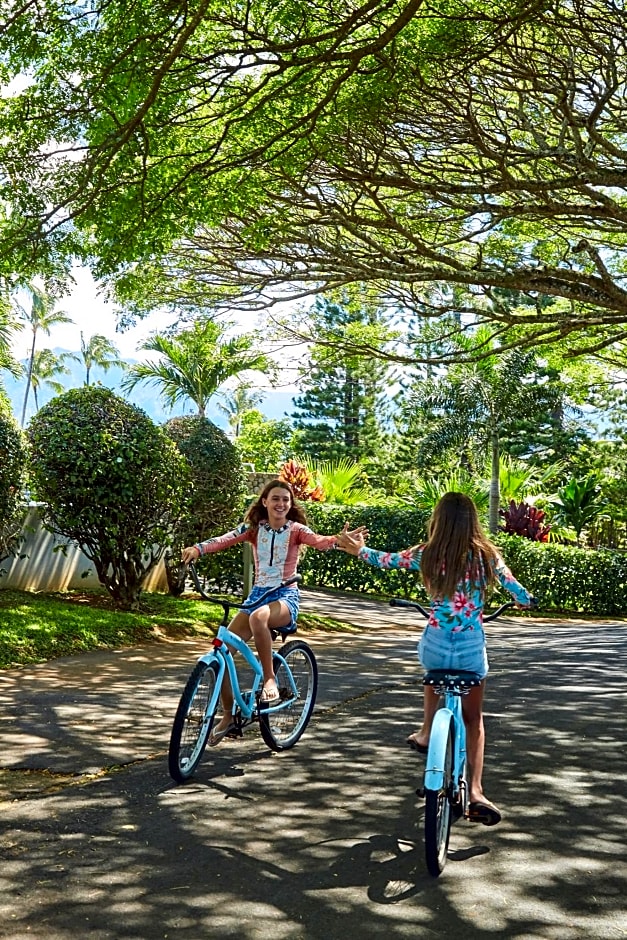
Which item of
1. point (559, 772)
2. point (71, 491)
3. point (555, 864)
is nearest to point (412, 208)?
point (71, 491)

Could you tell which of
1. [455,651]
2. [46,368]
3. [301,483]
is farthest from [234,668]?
[46,368]

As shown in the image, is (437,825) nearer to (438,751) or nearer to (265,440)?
(438,751)

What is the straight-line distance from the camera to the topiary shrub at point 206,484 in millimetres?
15865

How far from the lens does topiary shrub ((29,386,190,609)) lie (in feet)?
43.1

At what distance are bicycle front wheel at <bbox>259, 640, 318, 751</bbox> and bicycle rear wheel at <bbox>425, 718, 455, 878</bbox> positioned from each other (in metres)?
2.16

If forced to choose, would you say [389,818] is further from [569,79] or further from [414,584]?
[414,584]

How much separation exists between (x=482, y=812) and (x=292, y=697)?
213 centimetres

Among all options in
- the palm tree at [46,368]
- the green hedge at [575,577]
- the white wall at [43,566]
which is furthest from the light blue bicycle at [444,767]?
the palm tree at [46,368]

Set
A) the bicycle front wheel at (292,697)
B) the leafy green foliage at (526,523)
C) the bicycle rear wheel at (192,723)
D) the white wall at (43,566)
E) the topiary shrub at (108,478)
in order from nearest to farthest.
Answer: the bicycle rear wheel at (192,723)
the bicycle front wheel at (292,697)
the topiary shrub at (108,478)
the white wall at (43,566)
the leafy green foliage at (526,523)

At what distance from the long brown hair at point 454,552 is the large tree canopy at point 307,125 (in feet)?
16.9

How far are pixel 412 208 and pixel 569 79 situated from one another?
14.2ft

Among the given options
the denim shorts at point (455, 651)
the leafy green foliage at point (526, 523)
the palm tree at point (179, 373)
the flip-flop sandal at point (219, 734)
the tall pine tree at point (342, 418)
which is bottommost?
the flip-flop sandal at point (219, 734)

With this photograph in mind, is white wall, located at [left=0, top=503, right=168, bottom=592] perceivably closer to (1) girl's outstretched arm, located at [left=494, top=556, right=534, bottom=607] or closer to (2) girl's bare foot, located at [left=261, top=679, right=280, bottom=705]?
(2) girl's bare foot, located at [left=261, top=679, right=280, bottom=705]

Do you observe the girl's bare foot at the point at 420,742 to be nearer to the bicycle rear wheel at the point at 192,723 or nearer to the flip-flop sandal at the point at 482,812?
the flip-flop sandal at the point at 482,812
